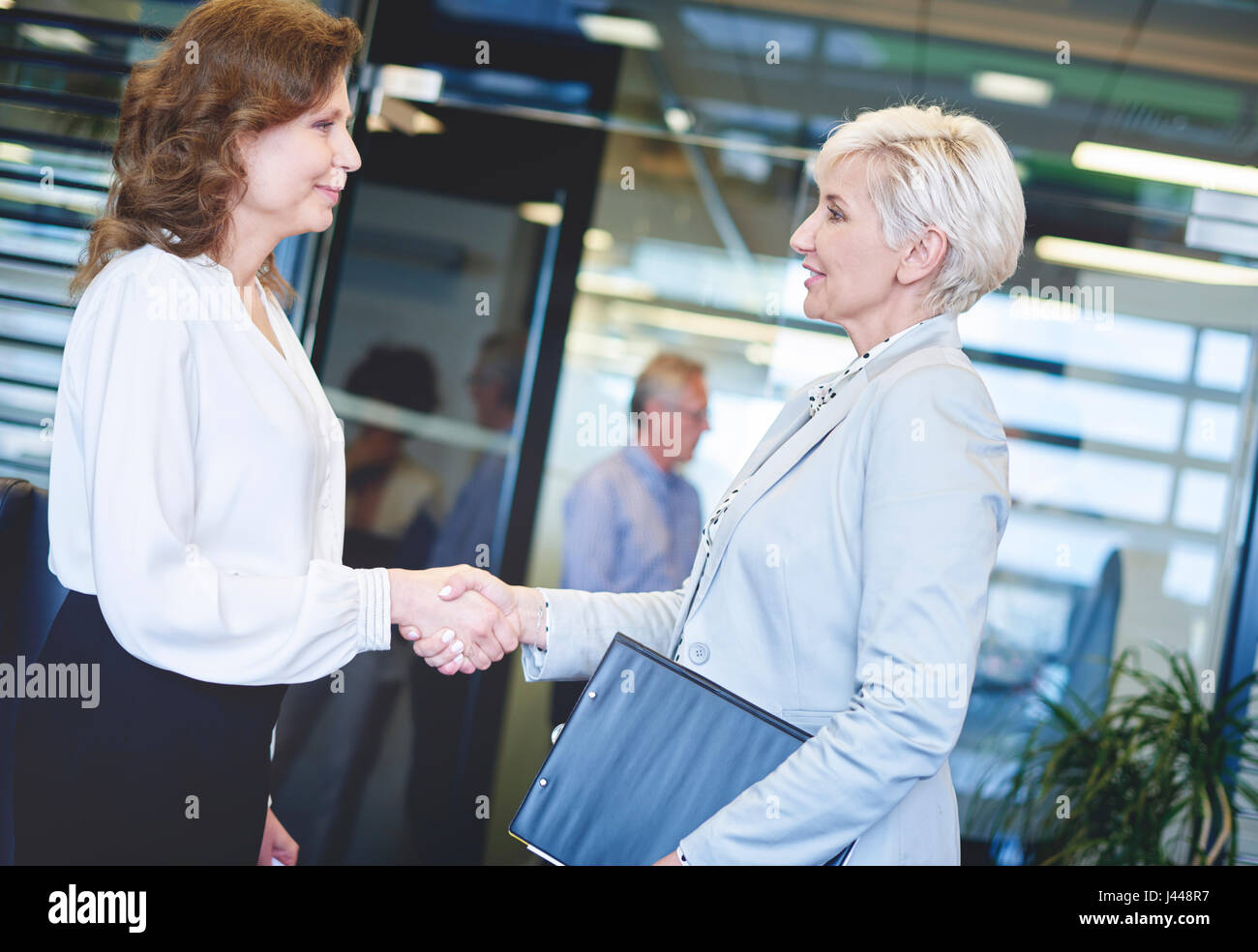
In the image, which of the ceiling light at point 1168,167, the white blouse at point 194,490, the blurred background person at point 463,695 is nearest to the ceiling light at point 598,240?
the blurred background person at point 463,695

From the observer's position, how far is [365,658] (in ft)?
13.0

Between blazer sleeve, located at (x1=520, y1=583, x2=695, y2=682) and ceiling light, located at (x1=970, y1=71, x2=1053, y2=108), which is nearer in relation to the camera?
blazer sleeve, located at (x1=520, y1=583, x2=695, y2=682)

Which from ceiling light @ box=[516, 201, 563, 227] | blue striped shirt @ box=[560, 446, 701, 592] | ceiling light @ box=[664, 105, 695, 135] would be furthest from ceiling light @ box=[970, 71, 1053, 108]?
blue striped shirt @ box=[560, 446, 701, 592]

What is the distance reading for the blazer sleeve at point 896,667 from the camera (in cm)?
134

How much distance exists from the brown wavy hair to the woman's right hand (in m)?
0.66

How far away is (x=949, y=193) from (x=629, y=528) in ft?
8.25

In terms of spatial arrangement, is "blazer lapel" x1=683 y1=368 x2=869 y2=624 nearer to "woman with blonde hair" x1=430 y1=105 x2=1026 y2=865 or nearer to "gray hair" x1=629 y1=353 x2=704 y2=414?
"woman with blonde hair" x1=430 y1=105 x2=1026 y2=865

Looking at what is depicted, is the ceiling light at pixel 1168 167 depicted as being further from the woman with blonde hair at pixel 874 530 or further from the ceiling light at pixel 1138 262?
the woman with blonde hair at pixel 874 530

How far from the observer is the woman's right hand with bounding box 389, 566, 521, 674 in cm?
188

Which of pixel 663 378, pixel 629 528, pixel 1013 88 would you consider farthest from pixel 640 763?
pixel 1013 88

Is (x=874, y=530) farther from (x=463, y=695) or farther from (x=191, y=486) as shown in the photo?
(x=463, y=695)
